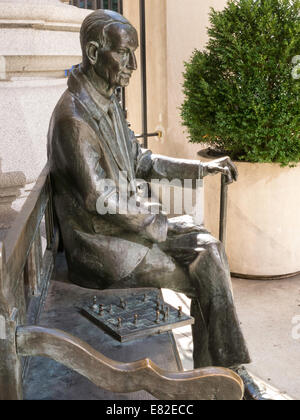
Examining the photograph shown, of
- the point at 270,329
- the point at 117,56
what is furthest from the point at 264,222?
the point at 117,56

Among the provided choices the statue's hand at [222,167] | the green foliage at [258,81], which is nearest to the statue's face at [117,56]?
the statue's hand at [222,167]

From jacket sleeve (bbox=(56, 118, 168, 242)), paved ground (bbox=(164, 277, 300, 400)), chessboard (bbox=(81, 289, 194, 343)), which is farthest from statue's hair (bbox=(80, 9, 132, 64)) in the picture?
paved ground (bbox=(164, 277, 300, 400))

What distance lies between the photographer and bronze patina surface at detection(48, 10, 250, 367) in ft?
6.61

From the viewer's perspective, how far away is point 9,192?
204 centimetres

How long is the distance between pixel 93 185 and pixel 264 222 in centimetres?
255

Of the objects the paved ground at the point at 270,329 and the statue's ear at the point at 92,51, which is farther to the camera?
the paved ground at the point at 270,329

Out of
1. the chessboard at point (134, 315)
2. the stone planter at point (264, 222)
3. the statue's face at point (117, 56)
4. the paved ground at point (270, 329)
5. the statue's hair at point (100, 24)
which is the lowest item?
the paved ground at point (270, 329)

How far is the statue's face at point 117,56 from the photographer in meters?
2.01

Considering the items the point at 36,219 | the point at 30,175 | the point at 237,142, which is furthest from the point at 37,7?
the point at 237,142

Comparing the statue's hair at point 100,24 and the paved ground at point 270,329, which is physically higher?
the statue's hair at point 100,24

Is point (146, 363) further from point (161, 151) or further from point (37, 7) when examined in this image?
point (161, 151)

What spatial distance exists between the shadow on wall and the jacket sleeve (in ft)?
0.55

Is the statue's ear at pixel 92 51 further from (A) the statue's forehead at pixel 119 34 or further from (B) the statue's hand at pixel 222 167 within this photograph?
(B) the statue's hand at pixel 222 167

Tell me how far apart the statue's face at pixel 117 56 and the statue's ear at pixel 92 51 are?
15mm
